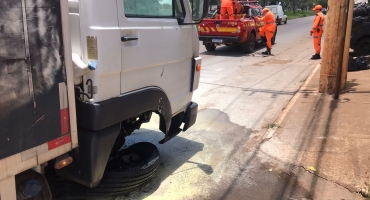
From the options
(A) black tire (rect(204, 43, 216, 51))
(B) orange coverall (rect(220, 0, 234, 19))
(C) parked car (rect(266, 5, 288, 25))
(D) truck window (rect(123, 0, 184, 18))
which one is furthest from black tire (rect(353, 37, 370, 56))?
(C) parked car (rect(266, 5, 288, 25))

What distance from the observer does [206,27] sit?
13.7 meters

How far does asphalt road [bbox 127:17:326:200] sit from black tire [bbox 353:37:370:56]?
392cm

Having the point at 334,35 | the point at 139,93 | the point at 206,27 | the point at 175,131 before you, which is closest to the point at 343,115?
the point at 334,35

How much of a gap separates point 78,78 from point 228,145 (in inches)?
112

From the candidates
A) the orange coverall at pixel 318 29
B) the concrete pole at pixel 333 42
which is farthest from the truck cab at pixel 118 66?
the orange coverall at pixel 318 29

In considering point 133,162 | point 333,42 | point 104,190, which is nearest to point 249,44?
point 333,42

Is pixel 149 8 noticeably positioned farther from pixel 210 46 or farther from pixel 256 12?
pixel 256 12

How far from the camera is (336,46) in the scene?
6961mm

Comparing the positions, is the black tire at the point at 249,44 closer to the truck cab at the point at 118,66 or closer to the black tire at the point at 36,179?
the truck cab at the point at 118,66

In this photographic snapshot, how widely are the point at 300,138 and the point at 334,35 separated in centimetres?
284

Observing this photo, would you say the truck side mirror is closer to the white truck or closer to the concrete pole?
the white truck

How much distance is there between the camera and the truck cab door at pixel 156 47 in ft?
9.53

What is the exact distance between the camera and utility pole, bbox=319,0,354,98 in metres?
6.86

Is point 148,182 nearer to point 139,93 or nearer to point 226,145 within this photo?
point 139,93
